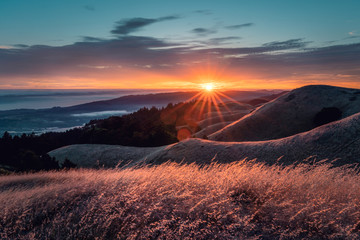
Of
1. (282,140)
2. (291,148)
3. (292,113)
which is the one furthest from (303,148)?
(292,113)

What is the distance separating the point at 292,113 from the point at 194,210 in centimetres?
4318

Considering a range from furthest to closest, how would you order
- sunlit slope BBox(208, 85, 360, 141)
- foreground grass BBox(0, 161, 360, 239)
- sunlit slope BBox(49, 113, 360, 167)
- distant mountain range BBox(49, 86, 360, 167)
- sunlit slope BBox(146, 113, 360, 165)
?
sunlit slope BBox(208, 85, 360, 141) < distant mountain range BBox(49, 86, 360, 167) < sunlit slope BBox(49, 113, 360, 167) < sunlit slope BBox(146, 113, 360, 165) < foreground grass BBox(0, 161, 360, 239)

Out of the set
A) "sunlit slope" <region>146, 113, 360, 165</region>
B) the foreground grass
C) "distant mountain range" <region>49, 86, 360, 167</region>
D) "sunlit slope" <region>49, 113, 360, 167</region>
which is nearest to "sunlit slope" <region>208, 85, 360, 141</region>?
"distant mountain range" <region>49, 86, 360, 167</region>

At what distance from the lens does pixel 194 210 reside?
5.06 meters

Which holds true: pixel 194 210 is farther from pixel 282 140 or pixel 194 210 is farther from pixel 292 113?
pixel 292 113

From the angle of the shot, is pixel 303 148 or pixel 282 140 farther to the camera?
pixel 282 140

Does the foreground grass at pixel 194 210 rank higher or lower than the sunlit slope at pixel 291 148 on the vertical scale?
higher

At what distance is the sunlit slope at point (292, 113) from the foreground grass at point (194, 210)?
1294 inches

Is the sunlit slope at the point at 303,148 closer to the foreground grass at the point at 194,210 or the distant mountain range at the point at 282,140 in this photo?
the distant mountain range at the point at 282,140

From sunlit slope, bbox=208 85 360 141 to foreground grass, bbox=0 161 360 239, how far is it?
32.9 m

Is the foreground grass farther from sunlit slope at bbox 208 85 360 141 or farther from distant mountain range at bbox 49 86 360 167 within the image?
sunlit slope at bbox 208 85 360 141

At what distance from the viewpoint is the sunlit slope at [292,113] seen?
38878 millimetres

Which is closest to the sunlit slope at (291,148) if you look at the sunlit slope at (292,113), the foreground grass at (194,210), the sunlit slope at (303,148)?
the sunlit slope at (303,148)

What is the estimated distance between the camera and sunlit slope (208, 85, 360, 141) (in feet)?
128
